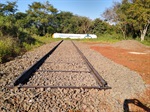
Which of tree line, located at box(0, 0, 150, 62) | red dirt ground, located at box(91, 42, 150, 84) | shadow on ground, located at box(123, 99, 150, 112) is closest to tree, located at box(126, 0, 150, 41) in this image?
tree line, located at box(0, 0, 150, 62)

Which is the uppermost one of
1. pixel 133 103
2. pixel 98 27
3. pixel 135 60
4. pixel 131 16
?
pixel 131 16

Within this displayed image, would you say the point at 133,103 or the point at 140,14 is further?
the point at 140,14

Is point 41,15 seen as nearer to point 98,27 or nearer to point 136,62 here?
point 98,27

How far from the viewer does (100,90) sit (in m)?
5.37

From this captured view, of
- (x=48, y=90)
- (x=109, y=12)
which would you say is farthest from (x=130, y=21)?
(x=48, y=90)

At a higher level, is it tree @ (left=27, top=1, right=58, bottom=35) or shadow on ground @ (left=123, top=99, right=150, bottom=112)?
tree @ (left=27, top=1, right=58, bottom=35)

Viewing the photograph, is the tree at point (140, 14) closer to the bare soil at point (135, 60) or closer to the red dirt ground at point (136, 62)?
the bare soil at point (135, 60)

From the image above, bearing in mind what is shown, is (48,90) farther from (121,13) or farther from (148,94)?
(121,13)

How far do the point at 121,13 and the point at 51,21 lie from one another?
33965 mm

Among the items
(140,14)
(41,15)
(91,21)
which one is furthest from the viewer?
(91,21)

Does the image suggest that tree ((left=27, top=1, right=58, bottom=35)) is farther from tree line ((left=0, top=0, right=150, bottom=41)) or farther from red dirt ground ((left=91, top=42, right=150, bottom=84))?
red dirt ground ((left=91, top=42, right=150, bottom=84))

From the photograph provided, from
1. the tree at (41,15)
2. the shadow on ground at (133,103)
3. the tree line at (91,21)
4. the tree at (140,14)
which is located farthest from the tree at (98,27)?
the shadow on ground at (133,103)

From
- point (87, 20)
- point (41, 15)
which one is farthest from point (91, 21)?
point (41, 15)

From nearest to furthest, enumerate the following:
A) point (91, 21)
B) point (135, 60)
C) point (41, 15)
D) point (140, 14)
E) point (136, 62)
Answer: point (136, 62)
point (135, 60)
point (140, 14)
point (41, 15)
point (91, 21)
